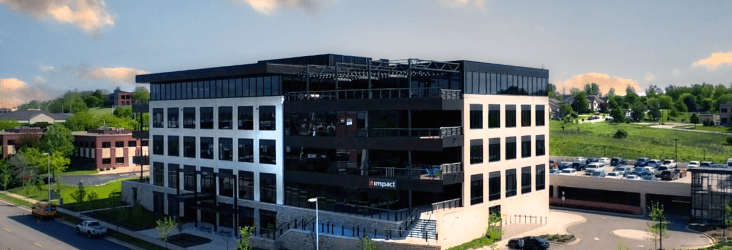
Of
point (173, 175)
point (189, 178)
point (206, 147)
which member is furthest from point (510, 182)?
point (173, 175)

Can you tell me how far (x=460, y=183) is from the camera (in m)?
53.9

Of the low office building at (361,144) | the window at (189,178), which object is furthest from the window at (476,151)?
the window at (189,178)

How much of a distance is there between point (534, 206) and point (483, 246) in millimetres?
14565

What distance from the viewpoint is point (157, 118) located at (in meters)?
72.7

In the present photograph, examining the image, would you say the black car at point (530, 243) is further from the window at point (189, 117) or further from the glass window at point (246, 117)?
the window at point (189, 117)

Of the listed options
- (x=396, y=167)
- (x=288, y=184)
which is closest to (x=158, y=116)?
(x=288, y=184)

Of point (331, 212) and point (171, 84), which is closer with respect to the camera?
point (331, 212)

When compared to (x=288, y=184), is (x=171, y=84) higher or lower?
higher

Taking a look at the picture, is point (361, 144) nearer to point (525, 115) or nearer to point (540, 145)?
point (525, 115)

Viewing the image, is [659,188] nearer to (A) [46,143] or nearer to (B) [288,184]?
(B) [288,184]

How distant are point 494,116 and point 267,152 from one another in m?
21.6

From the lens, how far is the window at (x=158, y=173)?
7194 cm

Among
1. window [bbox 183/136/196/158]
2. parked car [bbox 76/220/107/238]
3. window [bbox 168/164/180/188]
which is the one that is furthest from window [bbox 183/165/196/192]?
parked car [bbox 76/220/107/238]

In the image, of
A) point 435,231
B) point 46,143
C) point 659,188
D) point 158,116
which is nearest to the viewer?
point 435,231
